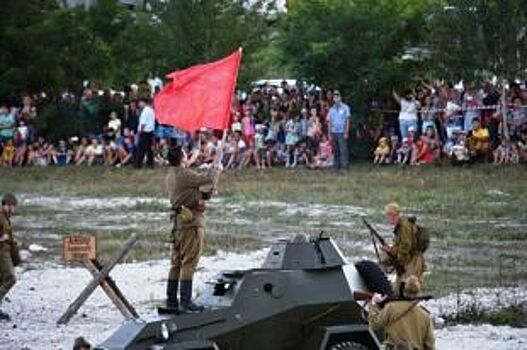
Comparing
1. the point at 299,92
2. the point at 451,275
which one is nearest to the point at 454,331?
the point at 451,275

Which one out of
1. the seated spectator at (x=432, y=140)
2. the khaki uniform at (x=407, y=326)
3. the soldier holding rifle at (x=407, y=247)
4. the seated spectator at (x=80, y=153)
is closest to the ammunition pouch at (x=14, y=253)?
the soldier holding rifle at (x=407, y=247)

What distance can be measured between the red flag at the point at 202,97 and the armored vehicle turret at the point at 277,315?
3.78 meters

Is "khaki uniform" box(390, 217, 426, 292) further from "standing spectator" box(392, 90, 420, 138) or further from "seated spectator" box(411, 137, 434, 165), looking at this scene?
"standing spectator" box(392, 90, 420, 138)

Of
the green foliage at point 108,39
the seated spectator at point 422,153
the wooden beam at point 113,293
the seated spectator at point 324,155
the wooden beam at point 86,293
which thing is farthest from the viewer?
the green foliage at point 108,39

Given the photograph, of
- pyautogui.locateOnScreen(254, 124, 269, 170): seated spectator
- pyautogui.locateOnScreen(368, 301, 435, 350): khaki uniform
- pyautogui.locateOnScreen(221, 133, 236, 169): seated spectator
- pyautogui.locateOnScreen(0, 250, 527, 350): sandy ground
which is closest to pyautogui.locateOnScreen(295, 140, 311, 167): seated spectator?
pyautogui.locateOnScreen(254, 124, 269, 170): seated spectator

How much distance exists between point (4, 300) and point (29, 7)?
2640cm

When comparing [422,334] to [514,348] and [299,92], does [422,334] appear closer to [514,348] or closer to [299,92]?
[514,348]

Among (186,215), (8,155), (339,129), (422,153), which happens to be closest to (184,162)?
(186,215)

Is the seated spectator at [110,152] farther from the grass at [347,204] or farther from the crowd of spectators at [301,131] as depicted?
the grass at [347,204]

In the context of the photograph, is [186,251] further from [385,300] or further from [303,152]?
[303,152]

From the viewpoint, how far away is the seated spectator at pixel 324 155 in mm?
36875

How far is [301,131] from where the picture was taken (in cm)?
3778

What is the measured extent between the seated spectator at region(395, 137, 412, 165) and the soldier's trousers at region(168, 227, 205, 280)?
1990 cm

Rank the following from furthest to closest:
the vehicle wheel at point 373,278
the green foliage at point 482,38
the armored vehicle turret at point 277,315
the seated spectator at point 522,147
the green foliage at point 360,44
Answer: the green foliage at point 360,44 → the green foliage at point 482,38 → the seated spectator at point 522,147 → the vehicle wheel at point 373,278 → the armored vehicle turret at point 277,315
